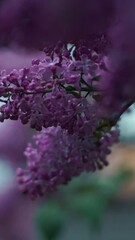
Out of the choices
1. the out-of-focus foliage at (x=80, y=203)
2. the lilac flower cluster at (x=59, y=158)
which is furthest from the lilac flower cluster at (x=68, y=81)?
the out-of-focus foliage at (x=80, y=203)

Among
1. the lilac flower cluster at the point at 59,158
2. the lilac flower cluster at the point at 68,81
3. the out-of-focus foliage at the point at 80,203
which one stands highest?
the out-of-focus foliage at the point at 80,203

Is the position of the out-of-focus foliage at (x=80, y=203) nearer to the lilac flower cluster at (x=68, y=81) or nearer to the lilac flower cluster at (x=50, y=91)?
the lilac flower cluster at (x=68, y=81)

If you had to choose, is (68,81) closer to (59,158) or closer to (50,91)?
(50,91)

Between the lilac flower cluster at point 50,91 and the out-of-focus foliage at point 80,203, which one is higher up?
the out-of-focus foliage at point 80,203

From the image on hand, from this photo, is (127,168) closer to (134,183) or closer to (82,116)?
(134,183)

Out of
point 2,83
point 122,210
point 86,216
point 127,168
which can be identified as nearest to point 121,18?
point 2,83

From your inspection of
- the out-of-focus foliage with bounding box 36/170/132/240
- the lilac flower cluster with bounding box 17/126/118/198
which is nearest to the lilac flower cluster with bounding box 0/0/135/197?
the lilac flower cluster with bounding box 17/126/118/198

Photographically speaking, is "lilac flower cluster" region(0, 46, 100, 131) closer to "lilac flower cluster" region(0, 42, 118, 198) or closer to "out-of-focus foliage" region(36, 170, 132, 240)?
"lilac flower cluster" region(0, 42, 118, 198)

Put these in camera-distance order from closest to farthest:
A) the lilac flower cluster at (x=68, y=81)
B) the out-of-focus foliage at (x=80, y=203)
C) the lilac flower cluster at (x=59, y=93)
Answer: the lilac flower cluster at (x=68, y=81), the lilac flower cluster at (x=59, y=93), the out-of-focus foliage at (x=80, y=203)
